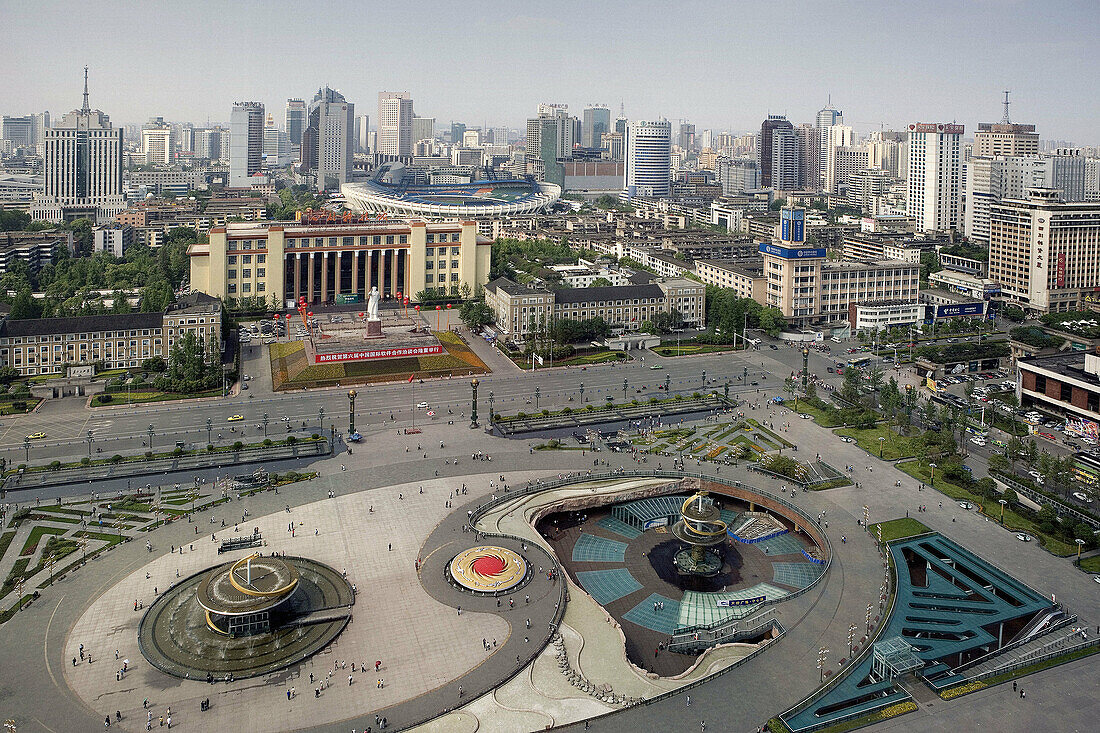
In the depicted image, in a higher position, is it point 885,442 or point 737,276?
point 737,276

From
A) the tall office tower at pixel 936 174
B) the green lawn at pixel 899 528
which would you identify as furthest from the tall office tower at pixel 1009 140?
the green lawn at pixel 899 528

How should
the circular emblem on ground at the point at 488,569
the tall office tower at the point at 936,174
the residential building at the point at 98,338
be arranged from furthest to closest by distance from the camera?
the tall office tower at the point at 936,174
the residential building at the point at 98,338
the circular emblem on ground at the point at 488,569

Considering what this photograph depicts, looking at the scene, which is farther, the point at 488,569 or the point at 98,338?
the point at 98,338

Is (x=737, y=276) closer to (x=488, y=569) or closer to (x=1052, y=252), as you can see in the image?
(x=1052, y=252)

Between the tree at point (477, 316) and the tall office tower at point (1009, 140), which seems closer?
the tree at point (477, 316)

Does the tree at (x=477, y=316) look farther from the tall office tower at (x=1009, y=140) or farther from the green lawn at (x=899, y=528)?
the tall office tower at (x=1009, y=140)

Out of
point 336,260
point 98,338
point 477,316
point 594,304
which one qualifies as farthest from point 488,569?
point 336,260
